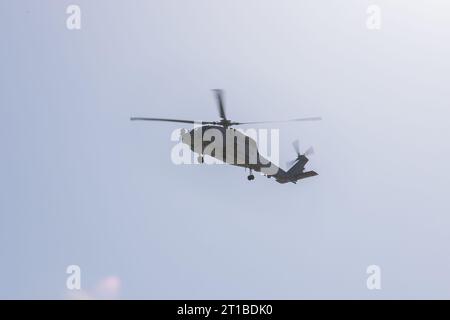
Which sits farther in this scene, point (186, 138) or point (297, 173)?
point (297, 173)

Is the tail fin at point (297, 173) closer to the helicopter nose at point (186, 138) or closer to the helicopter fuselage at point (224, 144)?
the helicopter fuselage at point (224, 144)

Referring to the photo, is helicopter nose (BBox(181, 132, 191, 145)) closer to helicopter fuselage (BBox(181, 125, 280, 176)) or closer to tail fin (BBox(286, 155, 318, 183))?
helicopter fuselage (BBox(181, 125, 280, 176))

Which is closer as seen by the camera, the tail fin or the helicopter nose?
the helicopter nose

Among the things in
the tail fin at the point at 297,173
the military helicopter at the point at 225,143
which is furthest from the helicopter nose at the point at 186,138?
the tail fin at the point at 297,173

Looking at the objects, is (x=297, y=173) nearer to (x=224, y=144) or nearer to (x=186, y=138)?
(x=224, y=144)

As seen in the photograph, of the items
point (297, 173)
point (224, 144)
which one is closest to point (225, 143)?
point (224, 144)

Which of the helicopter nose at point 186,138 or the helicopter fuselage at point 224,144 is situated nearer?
the helicopter fuselage at point 224,144

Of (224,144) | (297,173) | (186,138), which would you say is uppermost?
(186,138)

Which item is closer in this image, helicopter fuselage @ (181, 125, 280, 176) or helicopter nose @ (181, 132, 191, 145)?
helicopter fuselage @ (181, 125, 280, 176)

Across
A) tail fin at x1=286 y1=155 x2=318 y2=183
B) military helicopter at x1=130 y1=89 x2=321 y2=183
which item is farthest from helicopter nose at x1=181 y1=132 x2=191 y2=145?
tail fin at x1=286 y1=155 x2=318 y2=183

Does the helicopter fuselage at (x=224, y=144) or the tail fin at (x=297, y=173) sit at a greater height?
the helicopter fuselage at (x=224, y=144)

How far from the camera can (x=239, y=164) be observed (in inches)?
2426

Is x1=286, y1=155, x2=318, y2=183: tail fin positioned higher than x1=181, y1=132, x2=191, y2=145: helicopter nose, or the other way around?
x1=181, y1=132, x2=191, y2=145: helicopter nose
